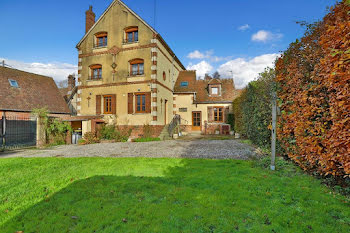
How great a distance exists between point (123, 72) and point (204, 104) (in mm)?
9182

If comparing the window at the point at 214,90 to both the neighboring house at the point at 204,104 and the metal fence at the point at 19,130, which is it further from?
the metal fence at the point at 19,130

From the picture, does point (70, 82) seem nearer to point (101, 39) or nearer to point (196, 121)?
point (101, 39)

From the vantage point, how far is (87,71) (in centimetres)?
1648

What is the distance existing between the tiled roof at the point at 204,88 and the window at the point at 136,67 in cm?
576

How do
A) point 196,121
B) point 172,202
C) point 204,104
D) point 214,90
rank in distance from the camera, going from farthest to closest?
point 214,90 < point 196,121 < point 204,104 < point 172,202

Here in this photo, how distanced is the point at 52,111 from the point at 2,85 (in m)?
4.27

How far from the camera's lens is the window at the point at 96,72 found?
16328 millimetres

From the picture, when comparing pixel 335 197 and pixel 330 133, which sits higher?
pixel 330 133

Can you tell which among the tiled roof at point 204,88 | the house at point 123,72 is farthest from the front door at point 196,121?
the house at point 123,72

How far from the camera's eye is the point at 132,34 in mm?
15367

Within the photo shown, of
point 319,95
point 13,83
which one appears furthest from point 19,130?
point 319,95

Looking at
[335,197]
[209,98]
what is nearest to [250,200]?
[335,197]

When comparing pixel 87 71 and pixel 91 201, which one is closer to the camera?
pixel 91 201

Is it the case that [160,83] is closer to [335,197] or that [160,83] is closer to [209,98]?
[209,98]
